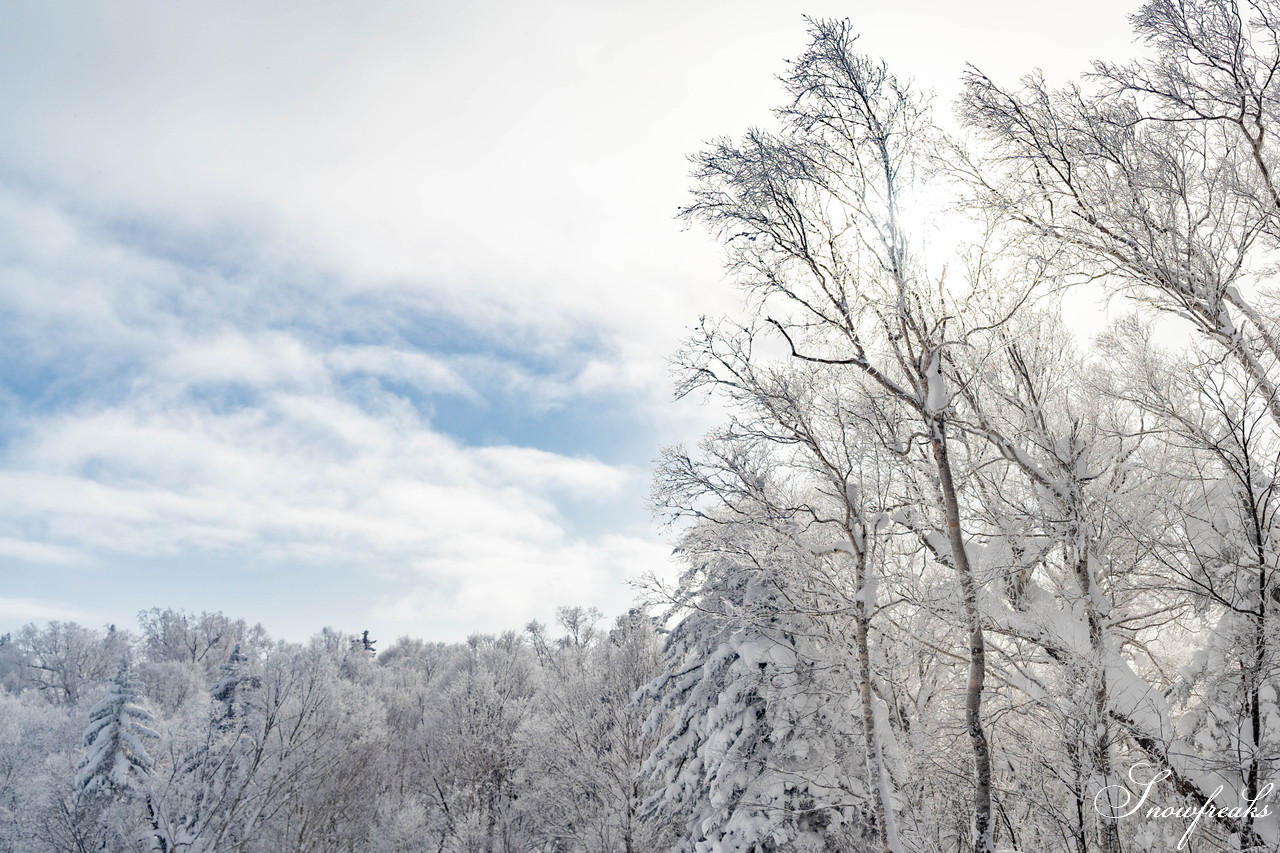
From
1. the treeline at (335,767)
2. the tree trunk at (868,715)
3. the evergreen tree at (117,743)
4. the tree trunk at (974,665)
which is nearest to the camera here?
the tree trunk at (974,665)

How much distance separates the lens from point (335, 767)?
24.9 m

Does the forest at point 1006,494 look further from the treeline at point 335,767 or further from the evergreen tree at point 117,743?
the evergreen tree at point 117,743

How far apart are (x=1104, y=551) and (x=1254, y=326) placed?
2.81 meters

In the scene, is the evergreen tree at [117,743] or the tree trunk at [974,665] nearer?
the tree trunk at [974,665]

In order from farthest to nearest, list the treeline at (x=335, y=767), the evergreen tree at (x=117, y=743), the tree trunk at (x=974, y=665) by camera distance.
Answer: the evergreen tree at (x=117, y=743) → the treeline at (x=335, y=767) → the tree trunk at (x=974, y=665)

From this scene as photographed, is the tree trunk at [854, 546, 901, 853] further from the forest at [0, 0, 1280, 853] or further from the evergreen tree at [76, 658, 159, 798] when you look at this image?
the evergreen tree at [76, 658, 159, 798]

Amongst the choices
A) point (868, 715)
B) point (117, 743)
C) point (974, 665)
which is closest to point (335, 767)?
point (117, 743)

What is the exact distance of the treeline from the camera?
1978 cm

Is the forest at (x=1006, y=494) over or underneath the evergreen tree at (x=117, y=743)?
over

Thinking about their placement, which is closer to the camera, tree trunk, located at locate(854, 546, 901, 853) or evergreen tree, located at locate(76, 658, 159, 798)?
tree trunk, located at locate(854, 546, 901, 853)

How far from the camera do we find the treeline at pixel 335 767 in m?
19.8

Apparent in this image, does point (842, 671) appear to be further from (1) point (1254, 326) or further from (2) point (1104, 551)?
(1) point (1254, 326)

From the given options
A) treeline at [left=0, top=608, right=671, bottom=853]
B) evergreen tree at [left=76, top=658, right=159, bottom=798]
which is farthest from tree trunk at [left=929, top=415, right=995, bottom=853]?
evergreen tree at [left=76, top=658, right=159, bottom=798]

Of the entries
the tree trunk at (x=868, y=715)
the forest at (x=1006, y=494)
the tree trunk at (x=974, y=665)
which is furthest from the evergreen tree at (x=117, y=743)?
the tree trunk at (x=974, y=665)
